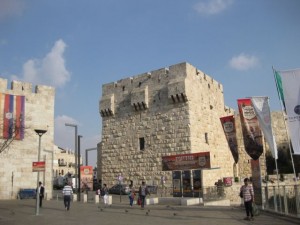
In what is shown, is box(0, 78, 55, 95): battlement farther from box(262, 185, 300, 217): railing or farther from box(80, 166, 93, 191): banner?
box(262, 185, 300, 217): railing

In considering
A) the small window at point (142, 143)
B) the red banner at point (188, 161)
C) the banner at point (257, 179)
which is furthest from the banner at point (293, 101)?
the small window at point (142, 143)

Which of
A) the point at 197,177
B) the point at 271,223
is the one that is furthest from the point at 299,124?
the point at 197,177

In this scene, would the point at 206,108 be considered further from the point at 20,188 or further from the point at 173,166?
the point at 20,188

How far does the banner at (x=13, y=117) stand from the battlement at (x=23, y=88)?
0.45 m

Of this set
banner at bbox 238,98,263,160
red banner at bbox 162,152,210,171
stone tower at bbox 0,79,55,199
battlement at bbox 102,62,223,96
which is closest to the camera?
banner at bbox 238,98,263,160

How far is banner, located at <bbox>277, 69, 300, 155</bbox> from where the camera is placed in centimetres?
977

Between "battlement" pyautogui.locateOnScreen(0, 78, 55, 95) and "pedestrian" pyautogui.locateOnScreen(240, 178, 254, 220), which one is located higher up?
"battlement" pyautogui.locateOnScreen(0, 78, 55, 95)

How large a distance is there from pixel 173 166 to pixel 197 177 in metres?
3.59

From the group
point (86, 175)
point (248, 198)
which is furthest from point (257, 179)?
point (86, 175)

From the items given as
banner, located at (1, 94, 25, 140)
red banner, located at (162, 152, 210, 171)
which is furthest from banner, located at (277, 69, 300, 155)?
banner, located at (1, 94, 25, 140)

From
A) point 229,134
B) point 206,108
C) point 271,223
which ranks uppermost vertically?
point 206,108

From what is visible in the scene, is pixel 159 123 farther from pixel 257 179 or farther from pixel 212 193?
pixel 257 179

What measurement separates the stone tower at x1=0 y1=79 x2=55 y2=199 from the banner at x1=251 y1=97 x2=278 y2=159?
12263 mm

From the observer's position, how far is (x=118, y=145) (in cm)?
2542
